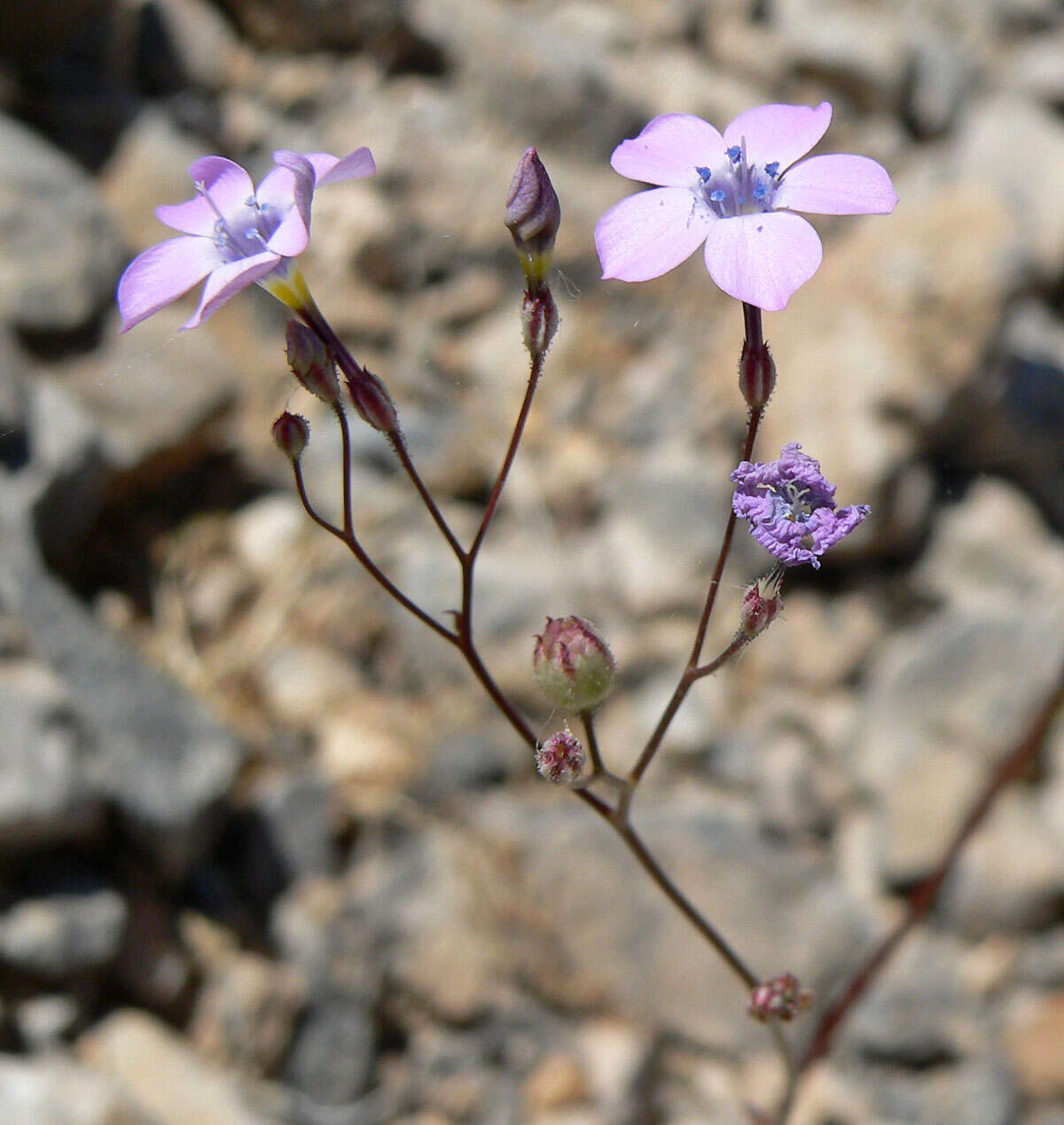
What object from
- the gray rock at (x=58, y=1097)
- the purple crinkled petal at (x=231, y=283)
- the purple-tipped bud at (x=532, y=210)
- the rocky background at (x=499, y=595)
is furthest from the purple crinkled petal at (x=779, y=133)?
the gray rock at (x=58, y=1097)

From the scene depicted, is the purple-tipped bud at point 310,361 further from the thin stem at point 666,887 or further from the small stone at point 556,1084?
the small stone at point 556,1084

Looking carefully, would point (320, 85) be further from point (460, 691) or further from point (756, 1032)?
point (756, 1032)

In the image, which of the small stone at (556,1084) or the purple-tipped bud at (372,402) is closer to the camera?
the purple-tipped bud at (372,402)

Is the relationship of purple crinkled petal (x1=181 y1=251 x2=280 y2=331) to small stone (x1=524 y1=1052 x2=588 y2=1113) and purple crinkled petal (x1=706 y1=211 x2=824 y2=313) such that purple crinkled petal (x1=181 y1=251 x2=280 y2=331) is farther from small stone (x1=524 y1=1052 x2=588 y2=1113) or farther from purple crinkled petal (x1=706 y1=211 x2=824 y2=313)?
small stone (x1=524 y1=1052 x2=588 y2=1113)

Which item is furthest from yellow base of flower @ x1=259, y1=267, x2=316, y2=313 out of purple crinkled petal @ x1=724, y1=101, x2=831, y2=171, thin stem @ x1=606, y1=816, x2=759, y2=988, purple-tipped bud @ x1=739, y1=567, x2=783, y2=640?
thin stem @ x1=606, y1=816, x2=759, y2=988

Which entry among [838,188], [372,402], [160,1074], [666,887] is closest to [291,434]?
[372,402]

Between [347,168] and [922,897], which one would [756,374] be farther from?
[922,897]

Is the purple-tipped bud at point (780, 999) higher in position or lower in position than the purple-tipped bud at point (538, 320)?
lower
